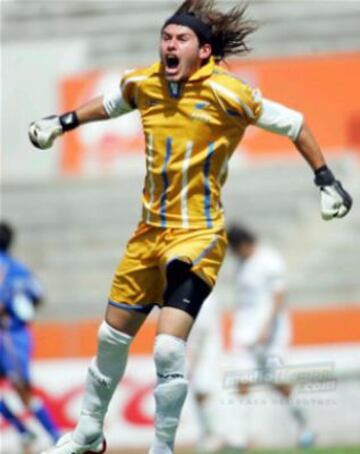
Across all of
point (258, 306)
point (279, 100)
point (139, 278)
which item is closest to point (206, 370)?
point (258, 306)

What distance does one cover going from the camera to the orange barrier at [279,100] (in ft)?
60.9

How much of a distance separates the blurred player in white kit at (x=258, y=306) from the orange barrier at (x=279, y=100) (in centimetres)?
643

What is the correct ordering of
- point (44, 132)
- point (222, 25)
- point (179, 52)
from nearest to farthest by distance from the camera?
point (179, 52) < point (222, 25) < point (44, 132)

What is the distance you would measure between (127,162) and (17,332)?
23.2 ft

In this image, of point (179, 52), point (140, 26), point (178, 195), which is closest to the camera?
point (179, 52)

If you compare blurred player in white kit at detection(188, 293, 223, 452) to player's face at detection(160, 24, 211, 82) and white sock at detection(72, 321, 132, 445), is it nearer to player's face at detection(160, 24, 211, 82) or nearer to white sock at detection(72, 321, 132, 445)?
white sock at detection(72, 321, 132, 445)

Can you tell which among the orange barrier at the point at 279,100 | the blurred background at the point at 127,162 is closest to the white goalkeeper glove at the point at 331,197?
the blurred background at the point at 127,162

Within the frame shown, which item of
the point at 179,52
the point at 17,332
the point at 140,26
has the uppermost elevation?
the point at 140,26

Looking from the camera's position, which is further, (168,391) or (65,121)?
(65,121)

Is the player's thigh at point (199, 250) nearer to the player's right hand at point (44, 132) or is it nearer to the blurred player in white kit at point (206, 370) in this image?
the player's right hand at point (44, 132)

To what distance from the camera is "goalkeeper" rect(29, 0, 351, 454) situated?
21.7 ft

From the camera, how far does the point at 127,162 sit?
1919 cm

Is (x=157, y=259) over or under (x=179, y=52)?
under

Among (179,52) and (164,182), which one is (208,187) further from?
(179,52)
